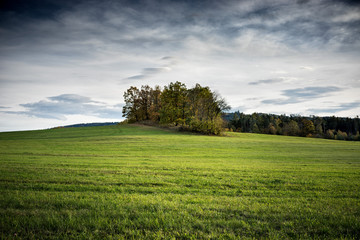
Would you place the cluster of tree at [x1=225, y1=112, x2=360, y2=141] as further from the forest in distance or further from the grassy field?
the grassy field

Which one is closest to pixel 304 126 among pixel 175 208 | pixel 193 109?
pixel 193 109

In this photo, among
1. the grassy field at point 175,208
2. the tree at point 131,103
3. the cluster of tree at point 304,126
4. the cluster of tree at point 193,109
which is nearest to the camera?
the grassy field at point 175,208

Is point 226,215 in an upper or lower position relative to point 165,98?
lower

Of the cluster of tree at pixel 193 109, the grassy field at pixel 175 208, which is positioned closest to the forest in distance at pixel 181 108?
the cluster of tree at pixel 193 109

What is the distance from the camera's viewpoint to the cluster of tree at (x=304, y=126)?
97.9m

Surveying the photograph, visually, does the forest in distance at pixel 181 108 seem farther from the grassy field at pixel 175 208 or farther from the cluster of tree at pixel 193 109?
the grassy field at pixel 175 208

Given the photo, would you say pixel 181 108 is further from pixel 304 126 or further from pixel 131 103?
pixel 304 126

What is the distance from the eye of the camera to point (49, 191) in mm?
7094

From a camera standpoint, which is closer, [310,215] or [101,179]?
[310,215]

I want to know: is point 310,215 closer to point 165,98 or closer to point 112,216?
point 112,216

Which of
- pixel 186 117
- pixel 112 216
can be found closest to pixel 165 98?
pixel 186 117

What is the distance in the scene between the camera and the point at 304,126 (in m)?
102

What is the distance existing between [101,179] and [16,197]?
3.15 m

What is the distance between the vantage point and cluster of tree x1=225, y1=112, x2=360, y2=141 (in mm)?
97869
